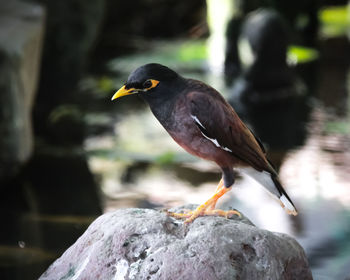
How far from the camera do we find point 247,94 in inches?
357

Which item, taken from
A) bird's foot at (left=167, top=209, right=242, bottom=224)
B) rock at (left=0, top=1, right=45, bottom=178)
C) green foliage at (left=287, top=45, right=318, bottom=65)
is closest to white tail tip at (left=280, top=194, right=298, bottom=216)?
bird's foot at (left=167, top=209, right=242, bottom=224)

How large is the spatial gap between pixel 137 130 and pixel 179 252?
4629 mm

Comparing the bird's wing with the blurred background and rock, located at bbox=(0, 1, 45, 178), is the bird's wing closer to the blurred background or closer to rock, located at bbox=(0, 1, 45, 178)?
the blurred background

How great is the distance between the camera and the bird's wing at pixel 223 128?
→ 10.9ft

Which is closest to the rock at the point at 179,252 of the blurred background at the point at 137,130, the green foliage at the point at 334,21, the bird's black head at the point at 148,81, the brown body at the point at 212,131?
the brown body at the point at 212,131

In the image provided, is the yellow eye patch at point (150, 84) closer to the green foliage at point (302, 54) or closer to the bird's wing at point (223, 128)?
the bird's wing at point (223, 128)

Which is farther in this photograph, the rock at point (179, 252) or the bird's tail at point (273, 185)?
the bird's tail at point (273, 185)

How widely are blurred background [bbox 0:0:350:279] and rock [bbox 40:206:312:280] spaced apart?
135 centimetres

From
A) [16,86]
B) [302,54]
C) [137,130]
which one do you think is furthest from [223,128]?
[302,54]

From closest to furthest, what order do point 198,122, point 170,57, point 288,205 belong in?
point 198,122, point 288,205, point 170,57

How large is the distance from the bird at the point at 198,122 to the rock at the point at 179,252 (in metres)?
0.18

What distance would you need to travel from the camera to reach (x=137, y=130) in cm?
773

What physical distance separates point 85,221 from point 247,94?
166 inches

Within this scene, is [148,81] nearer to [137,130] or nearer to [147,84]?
[147,84]
